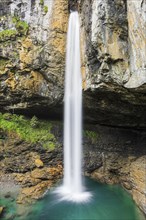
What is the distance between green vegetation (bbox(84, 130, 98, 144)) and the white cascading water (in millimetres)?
1231

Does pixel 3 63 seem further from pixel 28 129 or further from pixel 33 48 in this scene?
pixel 28 129

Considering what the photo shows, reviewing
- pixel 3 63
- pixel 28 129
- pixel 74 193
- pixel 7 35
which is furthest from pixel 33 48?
pixel 74 193

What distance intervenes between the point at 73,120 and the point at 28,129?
2.99 metres

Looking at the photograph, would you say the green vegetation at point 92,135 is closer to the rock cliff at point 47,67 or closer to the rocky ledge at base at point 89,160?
the rocky ledge at base at point 89,160

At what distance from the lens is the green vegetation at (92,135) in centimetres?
1504

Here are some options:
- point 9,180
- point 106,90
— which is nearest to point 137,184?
point 106,90

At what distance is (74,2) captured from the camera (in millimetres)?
13133

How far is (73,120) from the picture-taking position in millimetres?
13602

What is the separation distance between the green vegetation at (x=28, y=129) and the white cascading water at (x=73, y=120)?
112 centimetres

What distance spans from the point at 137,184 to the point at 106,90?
5144 mm

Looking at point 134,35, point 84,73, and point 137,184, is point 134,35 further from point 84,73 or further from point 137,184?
point 137,184

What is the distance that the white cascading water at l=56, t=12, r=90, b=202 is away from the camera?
12133 mm

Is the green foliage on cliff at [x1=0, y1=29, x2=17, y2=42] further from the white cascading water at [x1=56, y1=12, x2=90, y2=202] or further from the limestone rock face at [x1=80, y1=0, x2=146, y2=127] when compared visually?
the limestone rock face at [x1=80, y1=0, x2=146, y2=127]

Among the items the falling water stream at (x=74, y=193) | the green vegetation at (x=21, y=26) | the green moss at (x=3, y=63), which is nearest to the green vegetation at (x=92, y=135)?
the falling water stream at (x=74, y=193)
